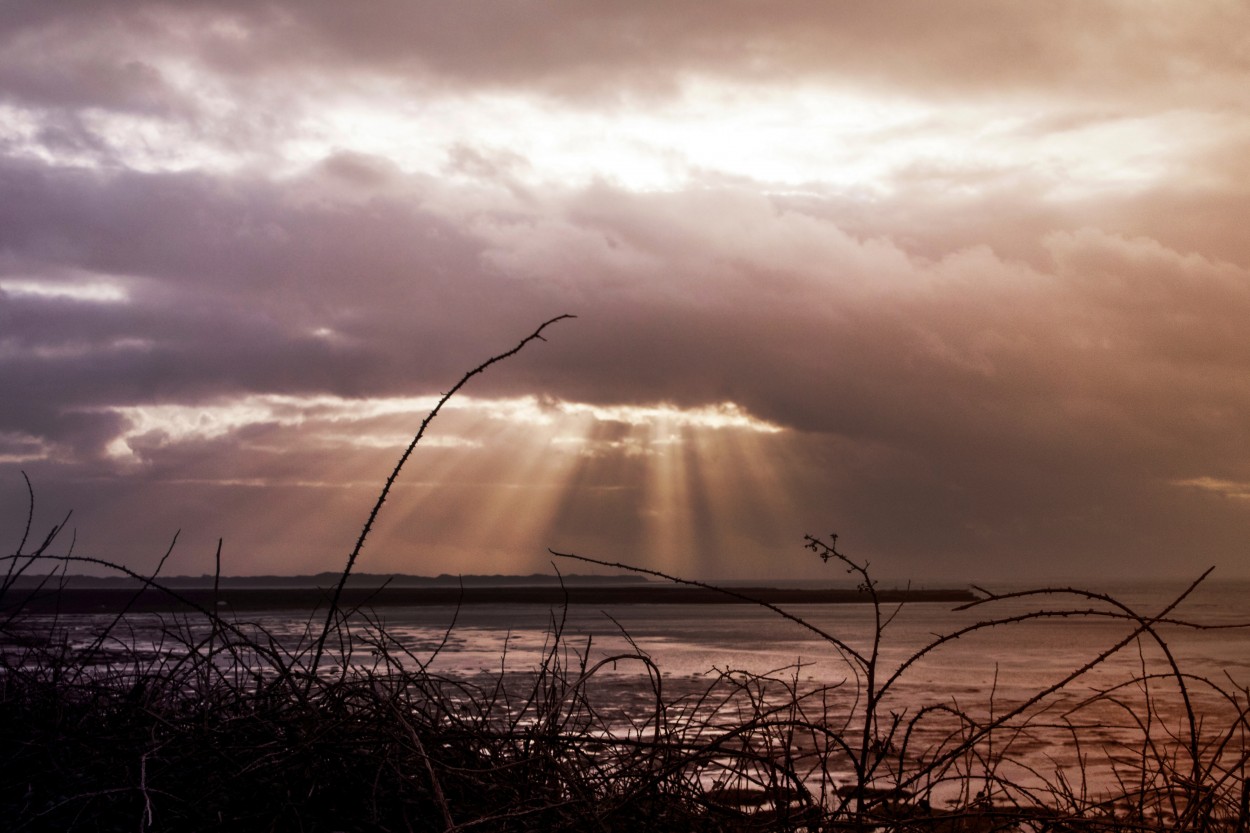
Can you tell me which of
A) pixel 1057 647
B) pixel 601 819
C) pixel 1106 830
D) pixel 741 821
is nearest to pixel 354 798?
pixel 601 819

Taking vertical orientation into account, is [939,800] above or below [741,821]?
below

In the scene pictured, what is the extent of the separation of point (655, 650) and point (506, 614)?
30506mm

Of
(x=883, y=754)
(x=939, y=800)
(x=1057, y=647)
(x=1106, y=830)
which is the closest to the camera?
(x=883, y=754)

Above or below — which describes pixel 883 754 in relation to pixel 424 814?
above

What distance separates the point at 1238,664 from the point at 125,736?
34406 mm

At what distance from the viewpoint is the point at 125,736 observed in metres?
3.55

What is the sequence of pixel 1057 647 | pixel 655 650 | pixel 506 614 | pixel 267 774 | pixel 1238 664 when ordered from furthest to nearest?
pixel 506 614 < pixel 1057 647 < pixel 655 650 < pixel 1238 664 < pixel 267 774

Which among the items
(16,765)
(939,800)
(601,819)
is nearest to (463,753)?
(601,819)

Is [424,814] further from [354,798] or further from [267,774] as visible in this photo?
[267,774]

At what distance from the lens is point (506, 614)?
6619 centimetres

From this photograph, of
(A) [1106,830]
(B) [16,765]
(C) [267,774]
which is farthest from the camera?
(B) [16,765]

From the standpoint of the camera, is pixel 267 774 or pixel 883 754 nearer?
pixel 883 754

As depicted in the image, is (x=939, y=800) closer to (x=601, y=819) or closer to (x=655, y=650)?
(x=601, y=819)

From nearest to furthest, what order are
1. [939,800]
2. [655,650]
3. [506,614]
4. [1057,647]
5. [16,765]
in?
[16,765], [939,800], [655,650], [1057,647], [506,614]
